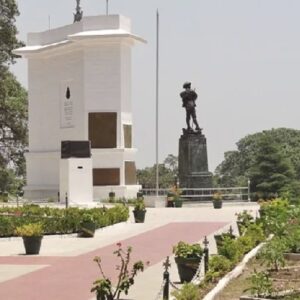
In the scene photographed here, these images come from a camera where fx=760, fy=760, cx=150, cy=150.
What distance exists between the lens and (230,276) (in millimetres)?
13375

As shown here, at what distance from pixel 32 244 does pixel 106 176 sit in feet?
92.7

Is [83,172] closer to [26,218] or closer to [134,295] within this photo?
[26,218]

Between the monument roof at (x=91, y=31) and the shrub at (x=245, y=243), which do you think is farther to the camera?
the monument roof at (x=91, y=31)

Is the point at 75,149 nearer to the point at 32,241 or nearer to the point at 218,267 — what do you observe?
the point at 32,241

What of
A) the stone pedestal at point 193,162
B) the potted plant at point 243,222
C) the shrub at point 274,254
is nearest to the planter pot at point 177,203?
the stone pedestal at point 193,162

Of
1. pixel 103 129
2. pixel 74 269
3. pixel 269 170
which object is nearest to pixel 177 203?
pixel 103 129

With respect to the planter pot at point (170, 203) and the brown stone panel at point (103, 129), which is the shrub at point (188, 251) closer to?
the planter pot at point (170, 203)

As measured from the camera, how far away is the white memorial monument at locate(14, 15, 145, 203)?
1861 inches

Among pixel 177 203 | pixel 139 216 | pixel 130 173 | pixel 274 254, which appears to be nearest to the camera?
pixel 274 254

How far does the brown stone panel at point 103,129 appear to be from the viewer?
4728 centimetres

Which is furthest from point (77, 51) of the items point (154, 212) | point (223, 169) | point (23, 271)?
point (223, 169)

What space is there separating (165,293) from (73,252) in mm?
9174

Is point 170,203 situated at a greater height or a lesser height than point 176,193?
lesser

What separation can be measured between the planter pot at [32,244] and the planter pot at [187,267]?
21.5 ft
